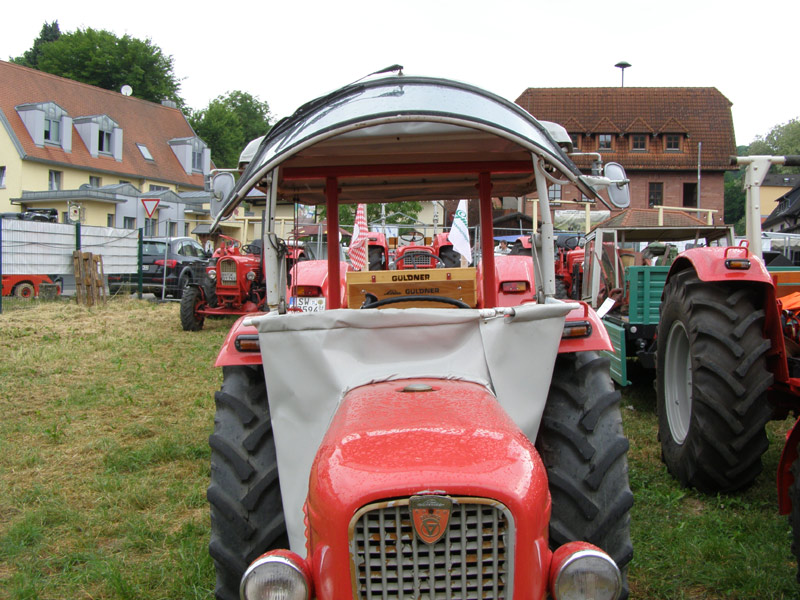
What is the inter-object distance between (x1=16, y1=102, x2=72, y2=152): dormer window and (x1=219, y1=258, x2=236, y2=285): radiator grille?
88.4 feet

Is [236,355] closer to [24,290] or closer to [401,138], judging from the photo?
[401,138]

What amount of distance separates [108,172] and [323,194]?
36452mm

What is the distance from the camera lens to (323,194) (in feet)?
14.6

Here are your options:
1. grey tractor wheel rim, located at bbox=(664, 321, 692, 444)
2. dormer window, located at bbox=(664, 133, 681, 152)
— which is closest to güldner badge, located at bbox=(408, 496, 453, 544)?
grey tractor wheel rim, located at bbox=(664, 321, 692, 444)

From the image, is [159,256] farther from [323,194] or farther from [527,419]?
[527,419]

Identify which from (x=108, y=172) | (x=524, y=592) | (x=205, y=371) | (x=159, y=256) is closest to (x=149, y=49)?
(x=108, y=172)

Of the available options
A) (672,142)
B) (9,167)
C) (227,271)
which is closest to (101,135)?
(9,167)

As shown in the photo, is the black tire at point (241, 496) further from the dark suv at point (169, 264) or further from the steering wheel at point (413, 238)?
the dark suv at point (169, 264)

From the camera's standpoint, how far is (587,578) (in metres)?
1.93

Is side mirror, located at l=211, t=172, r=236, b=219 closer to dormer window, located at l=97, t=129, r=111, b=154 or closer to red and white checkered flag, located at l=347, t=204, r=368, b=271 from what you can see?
red and white checkered flag, located at l=347, t=204, r=368, b=271

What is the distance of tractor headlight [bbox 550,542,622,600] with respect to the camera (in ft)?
6.32

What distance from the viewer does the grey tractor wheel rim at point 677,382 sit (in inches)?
188

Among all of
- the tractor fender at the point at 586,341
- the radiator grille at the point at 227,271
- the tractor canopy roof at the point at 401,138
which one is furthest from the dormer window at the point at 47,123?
the tractor fender at the point at 586,341

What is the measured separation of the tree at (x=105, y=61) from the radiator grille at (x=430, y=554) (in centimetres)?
5461
